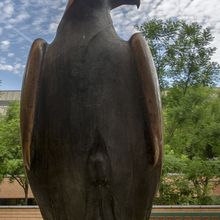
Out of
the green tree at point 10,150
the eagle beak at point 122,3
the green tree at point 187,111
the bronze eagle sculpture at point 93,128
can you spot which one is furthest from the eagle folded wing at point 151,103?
the green tree at point 10,150

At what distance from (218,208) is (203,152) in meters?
2.59

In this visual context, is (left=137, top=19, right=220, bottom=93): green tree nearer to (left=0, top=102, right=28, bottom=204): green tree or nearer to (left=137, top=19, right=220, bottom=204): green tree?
(left=137, top=19, right=220, bottom=204): green tree

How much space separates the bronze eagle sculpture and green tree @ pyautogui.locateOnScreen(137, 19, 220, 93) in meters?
Answer: 12.4

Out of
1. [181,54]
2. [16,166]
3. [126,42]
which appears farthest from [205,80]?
[126,42]

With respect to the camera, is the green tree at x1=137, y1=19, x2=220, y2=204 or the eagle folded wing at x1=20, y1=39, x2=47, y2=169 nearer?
the eagle folded wing at x1=20, y1=39, x2=47, y2=169

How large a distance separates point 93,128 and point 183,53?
12983mm

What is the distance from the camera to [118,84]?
6.97 ft

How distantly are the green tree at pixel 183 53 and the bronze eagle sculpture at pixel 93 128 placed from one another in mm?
12391

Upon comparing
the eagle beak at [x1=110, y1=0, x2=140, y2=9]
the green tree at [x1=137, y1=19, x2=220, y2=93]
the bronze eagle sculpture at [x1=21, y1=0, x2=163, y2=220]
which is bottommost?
the bronze eagle sculpture at [x1=21, y1=0, x2=163, y2=220]

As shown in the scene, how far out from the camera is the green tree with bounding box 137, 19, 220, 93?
14477 millimetres

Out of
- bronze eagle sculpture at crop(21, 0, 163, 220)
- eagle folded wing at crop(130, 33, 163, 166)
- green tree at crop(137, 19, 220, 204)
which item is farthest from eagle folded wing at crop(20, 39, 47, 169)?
green tree at crop(137, 19, 220, 204)

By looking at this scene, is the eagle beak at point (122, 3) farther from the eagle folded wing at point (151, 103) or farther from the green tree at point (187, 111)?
the green tree at point (187, 111)

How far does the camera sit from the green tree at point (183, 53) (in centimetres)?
1448

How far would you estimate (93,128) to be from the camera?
2062 mm
